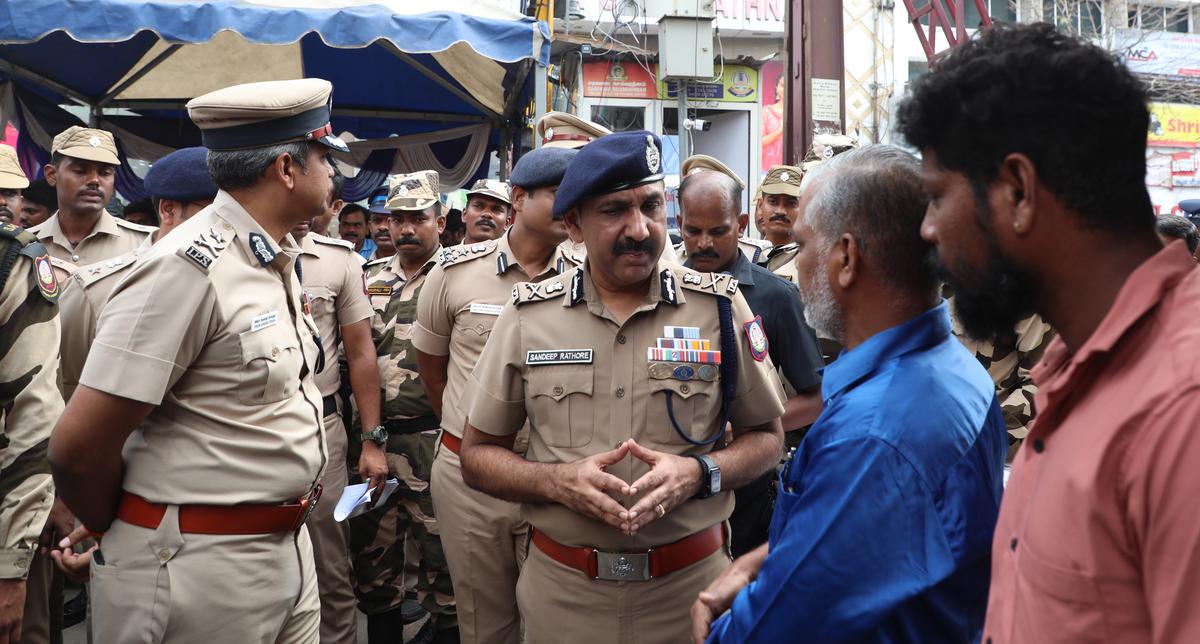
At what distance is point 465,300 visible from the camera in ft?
13.2

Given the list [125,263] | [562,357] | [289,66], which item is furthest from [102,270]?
[289,66]

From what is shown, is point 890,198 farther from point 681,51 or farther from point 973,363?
point 681,51

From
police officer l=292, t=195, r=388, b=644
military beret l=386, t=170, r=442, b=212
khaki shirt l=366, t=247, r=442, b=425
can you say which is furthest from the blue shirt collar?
military beret l=386, t=170, r=442, b=212

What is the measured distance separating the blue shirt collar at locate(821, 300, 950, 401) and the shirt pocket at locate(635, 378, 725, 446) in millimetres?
923

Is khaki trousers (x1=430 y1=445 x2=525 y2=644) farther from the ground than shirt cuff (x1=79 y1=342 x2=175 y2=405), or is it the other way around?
shirt cuff (x1=79 y1=342 x2=175 y2=405)

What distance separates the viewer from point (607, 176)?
104 inches

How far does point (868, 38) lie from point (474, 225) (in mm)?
16245

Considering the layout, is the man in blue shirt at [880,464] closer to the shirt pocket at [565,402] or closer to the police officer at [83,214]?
the shirt pocket at [565,402]

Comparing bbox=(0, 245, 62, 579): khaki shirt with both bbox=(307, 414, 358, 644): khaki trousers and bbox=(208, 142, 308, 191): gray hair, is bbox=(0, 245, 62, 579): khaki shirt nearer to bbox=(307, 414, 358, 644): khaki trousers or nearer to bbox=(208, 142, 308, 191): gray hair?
bbox=(208, 142, 308, 191): gray hair

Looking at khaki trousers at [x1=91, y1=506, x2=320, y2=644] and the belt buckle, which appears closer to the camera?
khaki trousers at [x1=91, y1=506, x2=320, y2=644]

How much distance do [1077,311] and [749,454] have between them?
152cm

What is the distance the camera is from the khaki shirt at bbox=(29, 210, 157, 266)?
17.5 ft

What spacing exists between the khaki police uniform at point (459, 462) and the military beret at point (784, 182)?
2081 millimetres

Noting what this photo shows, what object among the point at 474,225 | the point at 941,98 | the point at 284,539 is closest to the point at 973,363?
the point at 941,98
